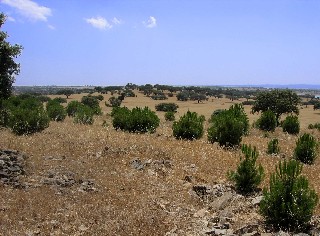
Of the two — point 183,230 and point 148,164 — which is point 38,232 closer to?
point 183,230

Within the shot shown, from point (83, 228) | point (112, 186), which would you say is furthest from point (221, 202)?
point (83, 228)

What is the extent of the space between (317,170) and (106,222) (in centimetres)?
918

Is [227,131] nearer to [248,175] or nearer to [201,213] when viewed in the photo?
[248,175]

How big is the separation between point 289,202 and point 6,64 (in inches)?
615

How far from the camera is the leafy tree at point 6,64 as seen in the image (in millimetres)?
18206

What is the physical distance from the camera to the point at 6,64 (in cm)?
1884

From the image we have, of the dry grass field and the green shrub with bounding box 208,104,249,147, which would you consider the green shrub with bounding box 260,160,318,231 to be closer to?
the dry grass field

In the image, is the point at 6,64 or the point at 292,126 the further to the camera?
the point at 292,126

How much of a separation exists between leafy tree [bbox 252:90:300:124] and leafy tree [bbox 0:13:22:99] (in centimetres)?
3270

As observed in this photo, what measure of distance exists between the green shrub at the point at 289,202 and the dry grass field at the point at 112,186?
756 mm

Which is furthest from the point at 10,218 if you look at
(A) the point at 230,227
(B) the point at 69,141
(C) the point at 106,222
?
(B) the point at 69,141

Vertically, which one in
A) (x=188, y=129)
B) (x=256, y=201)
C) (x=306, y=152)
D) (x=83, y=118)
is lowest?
(x=256, y=201)

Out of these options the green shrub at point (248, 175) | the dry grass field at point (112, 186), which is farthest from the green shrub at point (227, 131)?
the green shrub at point (248, 175)

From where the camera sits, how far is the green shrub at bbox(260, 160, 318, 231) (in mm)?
8352
